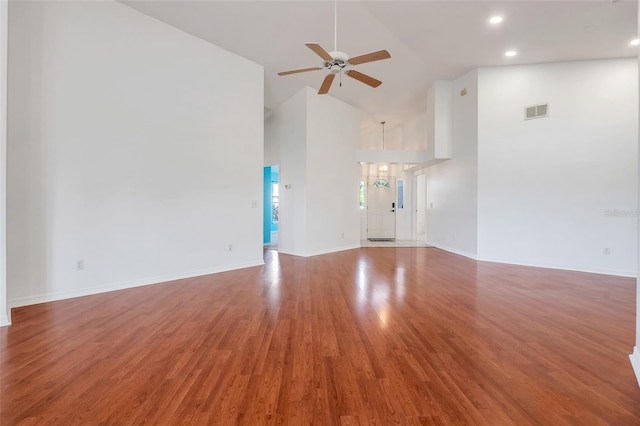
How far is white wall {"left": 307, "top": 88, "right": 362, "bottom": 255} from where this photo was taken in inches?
267

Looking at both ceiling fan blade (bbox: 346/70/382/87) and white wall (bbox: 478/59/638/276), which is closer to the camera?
ceiling fan blade (bbox: 346/70/382/87)

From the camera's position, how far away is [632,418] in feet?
4.91

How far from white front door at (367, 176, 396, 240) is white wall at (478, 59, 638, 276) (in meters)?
4.32

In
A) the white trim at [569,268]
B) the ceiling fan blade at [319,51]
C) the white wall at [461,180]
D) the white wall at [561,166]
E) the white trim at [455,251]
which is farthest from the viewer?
the white trim at [455,251]

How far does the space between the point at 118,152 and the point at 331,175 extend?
14.8ft

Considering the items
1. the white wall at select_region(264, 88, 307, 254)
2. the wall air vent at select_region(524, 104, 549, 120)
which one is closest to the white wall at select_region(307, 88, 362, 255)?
the white wall at select_region(264, 88, 307, 254)

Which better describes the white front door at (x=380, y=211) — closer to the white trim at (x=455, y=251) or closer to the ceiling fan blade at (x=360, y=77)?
the white trim at (x=455, y=251)

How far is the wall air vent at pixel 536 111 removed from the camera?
543 cm

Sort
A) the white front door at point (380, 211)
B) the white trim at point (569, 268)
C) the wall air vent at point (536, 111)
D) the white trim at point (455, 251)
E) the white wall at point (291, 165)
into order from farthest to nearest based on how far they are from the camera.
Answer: the white front door at point (380, 211) < the white wall at point (291, 165) < the white trim at point (455, 251) < the wall air vent at point (536, 111) < the white trim at point (569, 268)

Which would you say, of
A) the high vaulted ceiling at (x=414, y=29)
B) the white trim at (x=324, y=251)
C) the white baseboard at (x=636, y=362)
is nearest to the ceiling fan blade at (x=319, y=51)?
the high vaulted ceiling at (x=414, y=29)

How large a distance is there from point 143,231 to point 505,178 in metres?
6.27

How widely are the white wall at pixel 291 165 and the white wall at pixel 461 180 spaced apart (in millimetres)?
3406

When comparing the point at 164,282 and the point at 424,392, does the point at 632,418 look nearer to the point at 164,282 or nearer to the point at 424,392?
the point at 424,392

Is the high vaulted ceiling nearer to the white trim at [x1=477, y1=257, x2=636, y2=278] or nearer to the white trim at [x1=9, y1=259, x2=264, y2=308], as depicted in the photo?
the white trim at [x1=477, y1=257, x2=636, y2=278]
